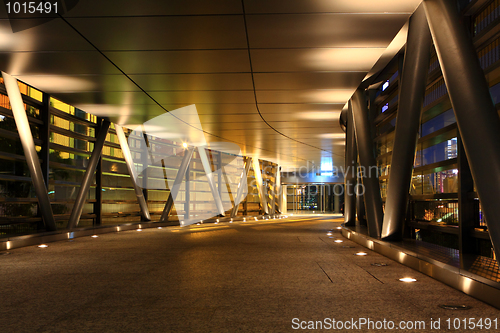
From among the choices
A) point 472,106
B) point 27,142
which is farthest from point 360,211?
point 472,106

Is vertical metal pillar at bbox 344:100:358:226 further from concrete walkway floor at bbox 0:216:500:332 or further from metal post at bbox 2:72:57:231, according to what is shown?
metal post at bbox 2:72:57:231

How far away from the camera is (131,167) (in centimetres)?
1777

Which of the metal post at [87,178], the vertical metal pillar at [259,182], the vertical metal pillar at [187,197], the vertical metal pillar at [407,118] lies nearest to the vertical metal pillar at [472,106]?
the vertical metal pillar at [407,118]

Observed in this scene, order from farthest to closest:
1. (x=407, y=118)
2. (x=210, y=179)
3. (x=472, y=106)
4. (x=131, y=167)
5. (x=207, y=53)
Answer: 1. (x=210, y=179)
2. (x=131, y=167)
3. (x=207, y=53)
4. (x=407, y=118)
5. (x=472, y=106)

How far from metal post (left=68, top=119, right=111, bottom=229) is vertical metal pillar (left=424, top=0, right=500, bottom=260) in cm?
1128

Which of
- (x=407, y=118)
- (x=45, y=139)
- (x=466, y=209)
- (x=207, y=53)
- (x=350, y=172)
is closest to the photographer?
(x=466, y=209)

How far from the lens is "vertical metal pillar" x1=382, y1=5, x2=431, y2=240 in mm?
6867

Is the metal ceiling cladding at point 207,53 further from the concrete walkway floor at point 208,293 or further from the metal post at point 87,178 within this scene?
the concrete walkway floor at point 208,293

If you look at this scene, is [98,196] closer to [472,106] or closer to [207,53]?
[207,53]

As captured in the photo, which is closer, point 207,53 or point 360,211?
point 207,53

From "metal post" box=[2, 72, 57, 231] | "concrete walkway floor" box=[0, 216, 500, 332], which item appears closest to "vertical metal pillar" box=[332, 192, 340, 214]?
"metal post" box=[2, 72, 57, 231]

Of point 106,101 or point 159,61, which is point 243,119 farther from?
point 159,61

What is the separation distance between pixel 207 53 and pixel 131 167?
10.4 meters

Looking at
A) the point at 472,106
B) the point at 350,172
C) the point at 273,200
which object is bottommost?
the point at 273,200
